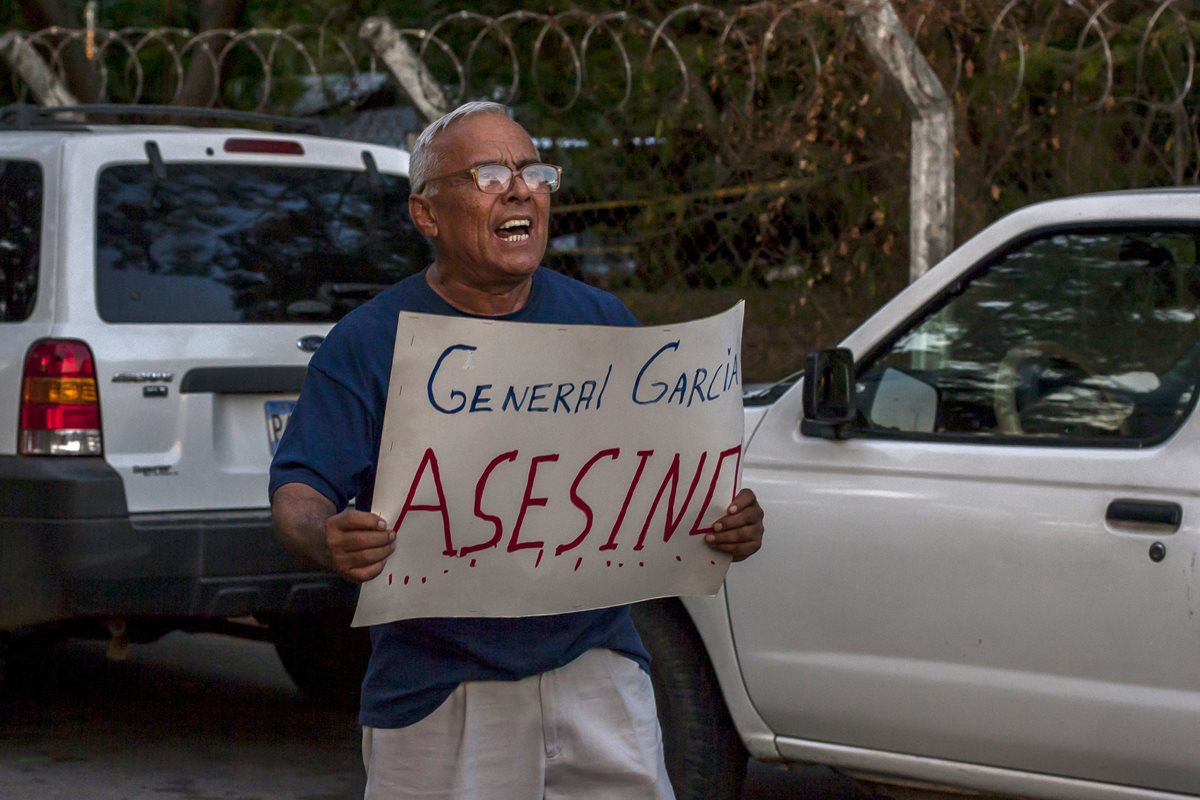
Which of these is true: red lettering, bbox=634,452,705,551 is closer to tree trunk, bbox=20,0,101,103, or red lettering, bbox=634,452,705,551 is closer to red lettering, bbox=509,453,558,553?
red lettering, bbox=509,453,558,553

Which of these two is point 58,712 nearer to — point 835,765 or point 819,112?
point 835,765

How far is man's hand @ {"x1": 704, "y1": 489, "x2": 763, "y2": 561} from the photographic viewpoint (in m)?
2.94

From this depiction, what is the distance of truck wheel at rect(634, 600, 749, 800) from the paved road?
3.23 ft

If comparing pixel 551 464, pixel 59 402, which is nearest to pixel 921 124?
pixel 59 402

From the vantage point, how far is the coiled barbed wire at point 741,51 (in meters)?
7.35

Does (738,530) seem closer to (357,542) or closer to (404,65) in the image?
(357,542)

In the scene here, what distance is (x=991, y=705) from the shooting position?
13.6 feet

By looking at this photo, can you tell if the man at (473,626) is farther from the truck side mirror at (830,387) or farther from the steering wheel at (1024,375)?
the steering wheel at (1024,375)

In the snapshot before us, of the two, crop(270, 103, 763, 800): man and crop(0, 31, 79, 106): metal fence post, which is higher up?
crop(270, 103, 763, 800): man

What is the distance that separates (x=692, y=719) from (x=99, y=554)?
6.19 feet

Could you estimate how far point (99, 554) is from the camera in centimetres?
543

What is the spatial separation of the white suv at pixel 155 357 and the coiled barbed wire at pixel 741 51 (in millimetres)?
1571

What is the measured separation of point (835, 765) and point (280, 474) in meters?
2.15

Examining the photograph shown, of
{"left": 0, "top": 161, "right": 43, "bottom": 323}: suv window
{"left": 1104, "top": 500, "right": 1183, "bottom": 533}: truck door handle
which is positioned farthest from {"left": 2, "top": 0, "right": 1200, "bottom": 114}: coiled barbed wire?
{"left": 1104, "top": 500, "right": 1183, "bottom": 533}: truck door handle
